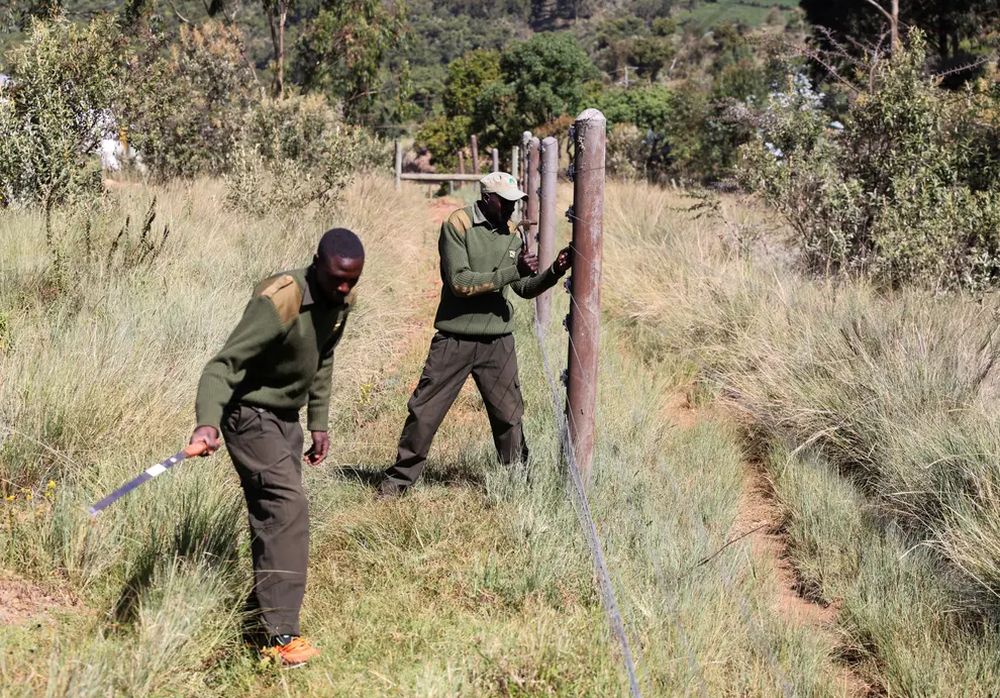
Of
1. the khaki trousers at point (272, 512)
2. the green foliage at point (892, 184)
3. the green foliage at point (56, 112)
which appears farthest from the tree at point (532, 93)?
the khaki trousers at point (272, 512)

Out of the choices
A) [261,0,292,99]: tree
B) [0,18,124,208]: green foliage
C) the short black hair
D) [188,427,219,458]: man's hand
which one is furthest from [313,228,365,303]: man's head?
[261,0,292,99]: tree

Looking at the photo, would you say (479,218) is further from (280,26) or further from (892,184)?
(280,26)

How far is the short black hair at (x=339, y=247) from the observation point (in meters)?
3.63

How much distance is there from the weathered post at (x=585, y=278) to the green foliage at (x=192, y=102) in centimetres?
955

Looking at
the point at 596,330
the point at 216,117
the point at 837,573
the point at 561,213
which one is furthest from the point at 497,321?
the point at 216,117

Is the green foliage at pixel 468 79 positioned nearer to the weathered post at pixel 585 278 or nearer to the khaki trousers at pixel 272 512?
the weathered post at pixel 585 278

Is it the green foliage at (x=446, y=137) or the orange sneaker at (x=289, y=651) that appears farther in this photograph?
the green foliage at (x=446, y=137)

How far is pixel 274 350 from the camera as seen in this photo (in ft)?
12.3

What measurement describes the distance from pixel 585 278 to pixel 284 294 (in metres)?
1.74

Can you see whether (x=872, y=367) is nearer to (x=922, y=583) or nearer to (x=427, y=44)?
(x=922, y=583)

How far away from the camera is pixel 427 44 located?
114 m

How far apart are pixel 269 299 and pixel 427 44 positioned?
379ft

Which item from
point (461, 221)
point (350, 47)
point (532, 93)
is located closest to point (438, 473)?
point (461, 221)

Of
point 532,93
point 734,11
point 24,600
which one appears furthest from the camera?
point 734,11
